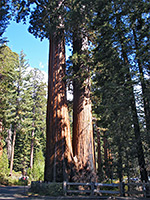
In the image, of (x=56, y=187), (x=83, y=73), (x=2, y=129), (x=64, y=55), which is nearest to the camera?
(x=56, y=187)

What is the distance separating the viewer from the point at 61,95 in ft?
32.8

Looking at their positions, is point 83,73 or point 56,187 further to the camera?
point 83,73

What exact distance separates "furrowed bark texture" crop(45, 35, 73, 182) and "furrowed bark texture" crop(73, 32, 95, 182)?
453 millimetres

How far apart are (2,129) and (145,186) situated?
19736 mm

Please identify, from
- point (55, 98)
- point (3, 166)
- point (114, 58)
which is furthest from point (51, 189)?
point (3, 166)

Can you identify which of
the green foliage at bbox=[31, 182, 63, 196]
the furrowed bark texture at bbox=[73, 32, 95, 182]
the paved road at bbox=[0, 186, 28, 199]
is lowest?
Result: the paved road at bbox=[0, 186, 28, 199]

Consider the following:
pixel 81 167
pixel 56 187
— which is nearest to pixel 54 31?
pixel 81 167

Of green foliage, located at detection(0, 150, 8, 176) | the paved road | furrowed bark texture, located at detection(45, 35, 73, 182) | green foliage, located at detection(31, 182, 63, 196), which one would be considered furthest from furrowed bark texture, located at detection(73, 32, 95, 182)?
green foliage, located at detection(0, 150, 8, 176)

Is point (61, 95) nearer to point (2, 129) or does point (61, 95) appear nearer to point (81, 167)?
point (81, 167)

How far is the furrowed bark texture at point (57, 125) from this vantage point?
28.6 feet

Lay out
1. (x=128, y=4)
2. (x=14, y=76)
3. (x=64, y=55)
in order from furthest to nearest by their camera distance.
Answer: (x=14, y=76) → (x=64, y=55) → (x=128, y=4)

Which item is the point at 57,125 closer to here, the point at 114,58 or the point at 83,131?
the point at 83,131

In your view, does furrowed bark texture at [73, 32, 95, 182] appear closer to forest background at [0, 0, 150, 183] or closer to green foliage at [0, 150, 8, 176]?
forest background at [0, 0, 150, 183]

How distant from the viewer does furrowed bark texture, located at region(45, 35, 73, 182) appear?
871cm
